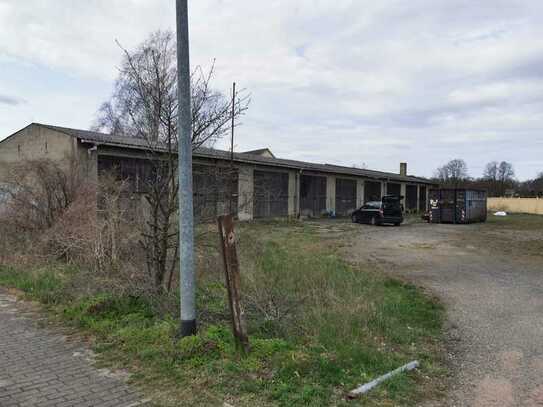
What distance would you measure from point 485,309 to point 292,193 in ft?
77.6

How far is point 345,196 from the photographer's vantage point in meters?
36.6

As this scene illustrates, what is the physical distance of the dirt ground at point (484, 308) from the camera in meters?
3.98

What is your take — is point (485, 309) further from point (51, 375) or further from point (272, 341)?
point (51, 375)

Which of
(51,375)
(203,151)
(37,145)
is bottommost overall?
(51,375)

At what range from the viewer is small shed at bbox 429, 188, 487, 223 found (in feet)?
101

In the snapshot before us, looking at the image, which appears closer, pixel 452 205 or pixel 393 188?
pixel 452 205

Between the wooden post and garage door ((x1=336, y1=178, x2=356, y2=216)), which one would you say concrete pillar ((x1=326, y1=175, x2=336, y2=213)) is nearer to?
garage door ((x1=336, y1=178, x2=356, y2=216))

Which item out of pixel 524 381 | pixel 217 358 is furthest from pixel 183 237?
pixel 524 381

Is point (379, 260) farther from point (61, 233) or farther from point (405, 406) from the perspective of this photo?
point (405, 406)

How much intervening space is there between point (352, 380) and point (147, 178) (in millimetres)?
4013

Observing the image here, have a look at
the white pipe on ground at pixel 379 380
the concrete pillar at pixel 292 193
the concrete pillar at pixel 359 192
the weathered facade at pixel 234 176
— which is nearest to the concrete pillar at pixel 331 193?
the weathered facade at pixel 234 176

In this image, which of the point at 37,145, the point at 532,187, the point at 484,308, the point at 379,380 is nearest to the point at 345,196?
the point at 37,145

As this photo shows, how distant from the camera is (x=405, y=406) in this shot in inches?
139

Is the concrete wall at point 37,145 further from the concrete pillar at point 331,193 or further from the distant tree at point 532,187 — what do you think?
the distant tree at point 532,187
